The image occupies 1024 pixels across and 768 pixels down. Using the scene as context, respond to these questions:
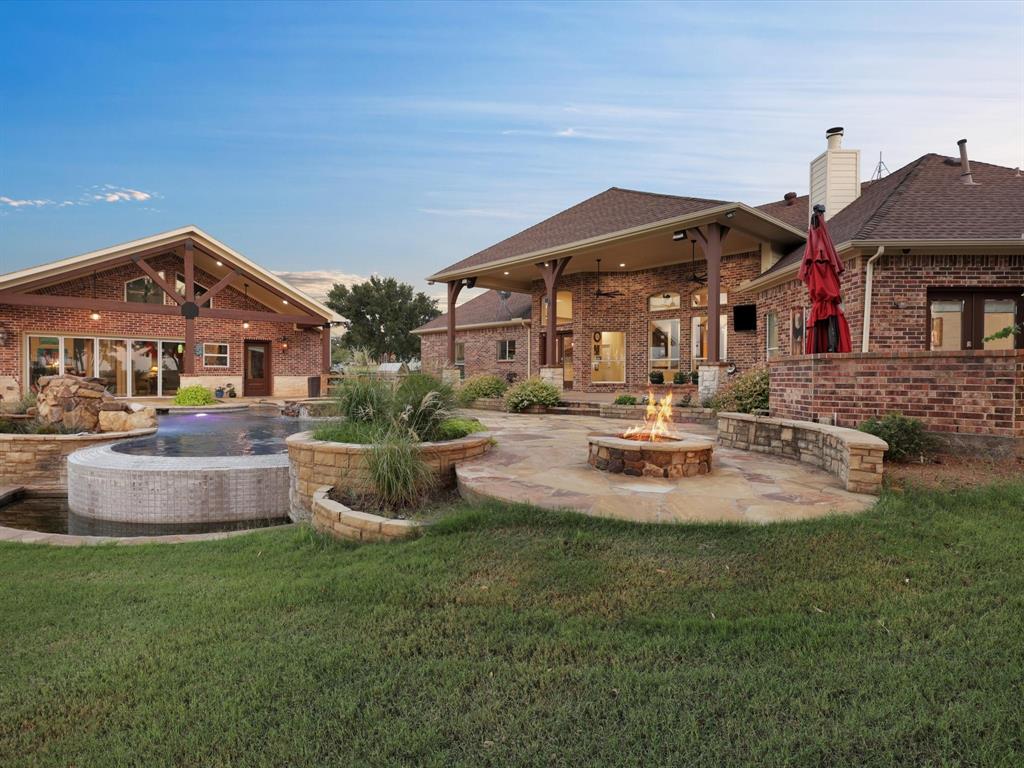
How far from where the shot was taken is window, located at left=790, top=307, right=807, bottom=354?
37.8 ft

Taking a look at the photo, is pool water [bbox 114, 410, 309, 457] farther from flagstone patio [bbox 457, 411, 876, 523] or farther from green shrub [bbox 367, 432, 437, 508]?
flagstone patio [bbox 457, 411, 876, 523]

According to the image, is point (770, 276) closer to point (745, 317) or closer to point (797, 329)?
point (797, 329)

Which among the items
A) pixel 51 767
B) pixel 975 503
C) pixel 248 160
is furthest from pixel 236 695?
pixel 248 160

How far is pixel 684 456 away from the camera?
Answer: 494 cm

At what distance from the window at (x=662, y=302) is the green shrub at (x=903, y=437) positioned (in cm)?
1116

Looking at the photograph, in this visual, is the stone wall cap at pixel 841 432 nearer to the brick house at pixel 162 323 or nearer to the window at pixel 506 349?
the window at pixel 506 349

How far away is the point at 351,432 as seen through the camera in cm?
571

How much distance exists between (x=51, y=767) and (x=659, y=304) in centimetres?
1670

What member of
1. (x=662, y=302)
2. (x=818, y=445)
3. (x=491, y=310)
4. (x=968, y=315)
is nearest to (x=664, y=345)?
(x=662, y=302)

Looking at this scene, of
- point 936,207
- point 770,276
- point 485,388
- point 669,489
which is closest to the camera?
point 669,489

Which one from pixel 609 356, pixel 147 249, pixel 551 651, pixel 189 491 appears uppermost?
pixel 147 249

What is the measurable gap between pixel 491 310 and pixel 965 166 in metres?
16.2

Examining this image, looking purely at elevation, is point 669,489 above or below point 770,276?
below

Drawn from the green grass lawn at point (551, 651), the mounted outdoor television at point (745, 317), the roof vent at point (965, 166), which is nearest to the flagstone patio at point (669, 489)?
the green grass lawn at point (551, 651)
